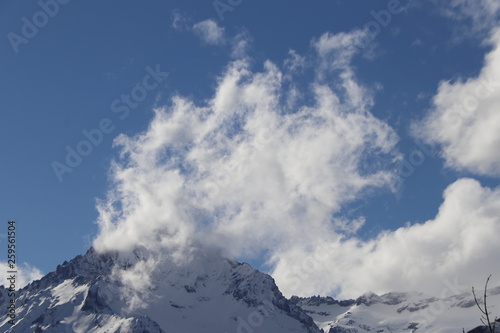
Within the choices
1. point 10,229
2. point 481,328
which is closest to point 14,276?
point 10,229

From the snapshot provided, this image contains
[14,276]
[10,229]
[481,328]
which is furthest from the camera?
[14,276]

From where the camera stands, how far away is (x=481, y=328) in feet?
116

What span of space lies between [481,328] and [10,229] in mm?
55317

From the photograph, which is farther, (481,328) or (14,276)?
(14,276)

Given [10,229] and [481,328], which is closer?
[481,328]

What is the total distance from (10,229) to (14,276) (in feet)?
27.9

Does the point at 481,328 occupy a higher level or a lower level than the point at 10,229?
lower

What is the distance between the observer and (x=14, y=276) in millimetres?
73125

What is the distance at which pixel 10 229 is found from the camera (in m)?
68.2

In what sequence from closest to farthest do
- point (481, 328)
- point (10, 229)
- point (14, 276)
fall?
point (481, 328) < point (10, 229) < point (14, 276)

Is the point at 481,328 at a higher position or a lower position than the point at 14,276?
lower

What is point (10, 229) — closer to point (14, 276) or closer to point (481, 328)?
point (14, 276)

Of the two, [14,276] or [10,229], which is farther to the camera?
[14,276]
